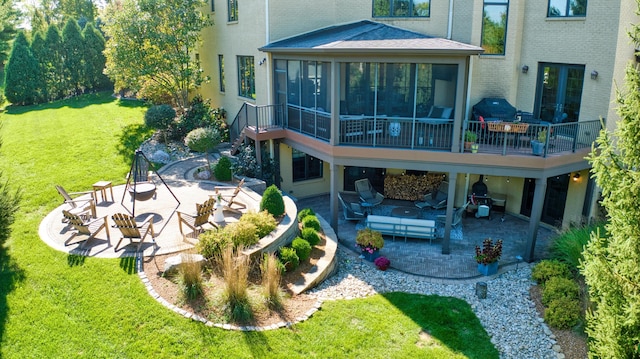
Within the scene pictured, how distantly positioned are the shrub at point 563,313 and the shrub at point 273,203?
291 inches

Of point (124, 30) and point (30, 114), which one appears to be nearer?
point (124, 30)

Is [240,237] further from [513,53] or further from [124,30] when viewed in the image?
[124,30]

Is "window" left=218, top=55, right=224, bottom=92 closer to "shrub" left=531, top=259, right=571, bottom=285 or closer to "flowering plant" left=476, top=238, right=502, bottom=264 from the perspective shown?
"flowering plant" left=476, top=238, right=502, bottom=264

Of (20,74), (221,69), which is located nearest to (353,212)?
(221,69)

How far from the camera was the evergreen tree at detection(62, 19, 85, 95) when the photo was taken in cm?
3161

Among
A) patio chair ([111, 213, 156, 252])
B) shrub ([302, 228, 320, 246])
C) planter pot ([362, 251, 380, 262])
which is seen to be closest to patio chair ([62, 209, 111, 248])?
patio chair ([111, 213, 156, 252])

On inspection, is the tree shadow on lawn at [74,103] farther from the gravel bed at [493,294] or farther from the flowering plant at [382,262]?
the gravel bed at [493,294]

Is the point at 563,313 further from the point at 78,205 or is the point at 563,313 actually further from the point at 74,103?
the point at 74,103

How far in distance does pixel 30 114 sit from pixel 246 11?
1499 centimetres

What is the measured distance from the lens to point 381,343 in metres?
9.59

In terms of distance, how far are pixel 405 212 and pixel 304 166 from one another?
4.69 meters

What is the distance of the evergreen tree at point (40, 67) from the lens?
1171 inches

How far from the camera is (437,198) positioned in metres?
17.6

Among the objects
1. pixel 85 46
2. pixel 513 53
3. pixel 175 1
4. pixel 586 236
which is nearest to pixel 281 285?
pixel 586 236
